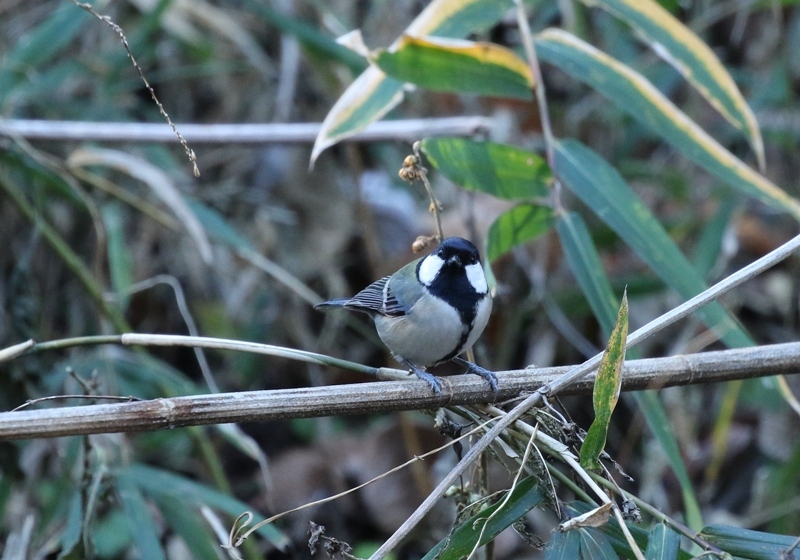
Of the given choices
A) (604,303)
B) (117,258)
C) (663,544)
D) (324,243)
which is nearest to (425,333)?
(604,303)

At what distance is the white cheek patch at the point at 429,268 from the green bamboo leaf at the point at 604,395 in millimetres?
1155

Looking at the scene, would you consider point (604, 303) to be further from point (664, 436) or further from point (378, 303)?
point (378, 303)

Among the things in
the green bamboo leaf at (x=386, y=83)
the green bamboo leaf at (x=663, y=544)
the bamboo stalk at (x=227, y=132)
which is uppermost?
the green bamboo leaf at (x=386, y=83)

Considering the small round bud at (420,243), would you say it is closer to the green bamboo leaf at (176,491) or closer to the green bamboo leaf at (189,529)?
the green bamboo leaf at (176,491)

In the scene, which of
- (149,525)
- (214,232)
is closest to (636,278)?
(214,232)

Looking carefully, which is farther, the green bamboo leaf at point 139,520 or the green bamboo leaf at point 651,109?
the green bamboo leaf at point 651,109

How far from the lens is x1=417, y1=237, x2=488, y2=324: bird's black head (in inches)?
106

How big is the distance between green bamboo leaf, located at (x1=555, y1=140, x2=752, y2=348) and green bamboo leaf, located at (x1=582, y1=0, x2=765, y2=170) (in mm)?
568

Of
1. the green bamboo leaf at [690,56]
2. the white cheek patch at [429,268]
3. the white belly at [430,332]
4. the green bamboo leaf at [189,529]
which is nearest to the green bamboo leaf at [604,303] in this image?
the white belly at [430,332]

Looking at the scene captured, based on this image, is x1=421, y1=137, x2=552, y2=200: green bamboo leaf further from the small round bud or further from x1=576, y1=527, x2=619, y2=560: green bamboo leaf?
x1=576, y1=527, x2=619, y2=560: green bamboo leaf

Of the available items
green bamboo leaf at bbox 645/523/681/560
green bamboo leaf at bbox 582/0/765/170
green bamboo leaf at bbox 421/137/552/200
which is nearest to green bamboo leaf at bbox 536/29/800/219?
green bamboo leaf at bbox 582/0/765/170

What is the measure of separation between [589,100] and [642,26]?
7.69 ft

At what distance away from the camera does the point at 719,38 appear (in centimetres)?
625

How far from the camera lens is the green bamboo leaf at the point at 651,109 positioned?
2824 mm
